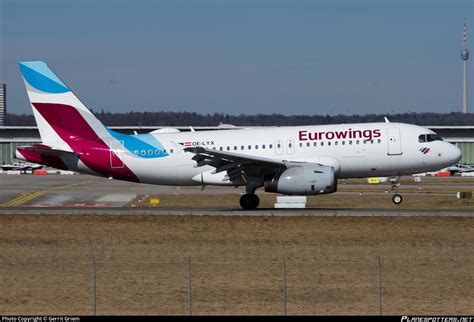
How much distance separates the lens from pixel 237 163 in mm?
47062

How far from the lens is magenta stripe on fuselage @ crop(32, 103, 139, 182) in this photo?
4941 cm

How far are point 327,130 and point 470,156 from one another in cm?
9911

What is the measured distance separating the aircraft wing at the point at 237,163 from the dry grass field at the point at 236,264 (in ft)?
11.4

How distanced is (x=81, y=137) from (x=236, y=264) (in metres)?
19.4

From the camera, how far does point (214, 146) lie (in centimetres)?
4947

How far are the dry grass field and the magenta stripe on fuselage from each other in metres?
4.45

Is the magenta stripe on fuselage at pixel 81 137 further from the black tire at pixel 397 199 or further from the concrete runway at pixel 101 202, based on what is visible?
the black tire at pixel 397 199

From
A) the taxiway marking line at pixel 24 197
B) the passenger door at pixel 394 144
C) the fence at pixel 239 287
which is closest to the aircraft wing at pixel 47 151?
the taxiway marking line at pixel 24 197

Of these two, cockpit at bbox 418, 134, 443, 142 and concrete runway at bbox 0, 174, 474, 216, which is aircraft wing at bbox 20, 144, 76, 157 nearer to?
concrete runway at bbox 0, 174, 474, 216

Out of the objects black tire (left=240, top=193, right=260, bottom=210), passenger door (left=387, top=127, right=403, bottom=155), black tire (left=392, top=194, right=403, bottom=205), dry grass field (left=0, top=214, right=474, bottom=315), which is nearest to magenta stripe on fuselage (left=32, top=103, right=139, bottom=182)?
dry grass field (left=0, top=214, right=474, bottom=315)

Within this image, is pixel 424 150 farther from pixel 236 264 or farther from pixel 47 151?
pixel 47 151

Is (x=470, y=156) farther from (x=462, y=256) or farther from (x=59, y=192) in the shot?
(x=462, y=256)

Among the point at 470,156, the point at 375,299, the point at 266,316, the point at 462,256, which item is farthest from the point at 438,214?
the point at 470,156

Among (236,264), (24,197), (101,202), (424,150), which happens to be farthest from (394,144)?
(24,197)
